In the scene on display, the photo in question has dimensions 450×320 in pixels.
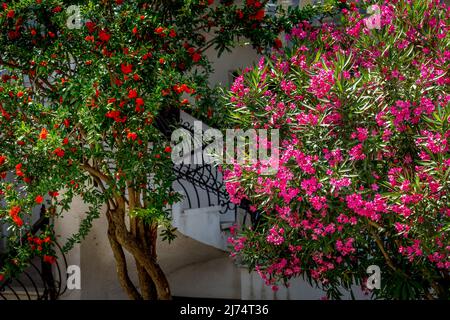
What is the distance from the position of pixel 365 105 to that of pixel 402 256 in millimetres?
1595

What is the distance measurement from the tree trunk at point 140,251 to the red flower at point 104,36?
2.16 m

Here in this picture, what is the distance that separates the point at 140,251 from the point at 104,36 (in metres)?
2.56

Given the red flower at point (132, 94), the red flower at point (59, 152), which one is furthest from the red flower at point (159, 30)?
the red flower at point (59, 152)

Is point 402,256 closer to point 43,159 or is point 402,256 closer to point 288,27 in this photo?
point 288,27

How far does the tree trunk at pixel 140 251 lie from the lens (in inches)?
334

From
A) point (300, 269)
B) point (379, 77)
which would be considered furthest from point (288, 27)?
point (300, 269)

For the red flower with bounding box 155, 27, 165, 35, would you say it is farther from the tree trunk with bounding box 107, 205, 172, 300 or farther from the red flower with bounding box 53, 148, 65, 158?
the tree trunk with bounding box 107, 205, 172, 300

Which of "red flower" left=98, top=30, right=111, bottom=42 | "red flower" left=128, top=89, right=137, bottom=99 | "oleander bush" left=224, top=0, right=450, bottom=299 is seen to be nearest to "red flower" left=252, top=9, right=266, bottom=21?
"oleander bush" left=224, top=0, right=450, bottom=299

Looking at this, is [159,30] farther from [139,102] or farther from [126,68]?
[139,102]

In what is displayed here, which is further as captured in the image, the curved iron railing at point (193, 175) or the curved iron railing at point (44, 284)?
the curved iron railing at point (44, 284)

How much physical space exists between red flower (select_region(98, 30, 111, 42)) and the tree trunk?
216 cm

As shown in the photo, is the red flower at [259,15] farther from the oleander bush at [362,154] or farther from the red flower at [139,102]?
the red flower at [139,102]

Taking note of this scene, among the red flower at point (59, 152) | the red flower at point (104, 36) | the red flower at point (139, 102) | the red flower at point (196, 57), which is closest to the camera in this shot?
the red flower at point (59, 152)

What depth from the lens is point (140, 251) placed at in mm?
8477
